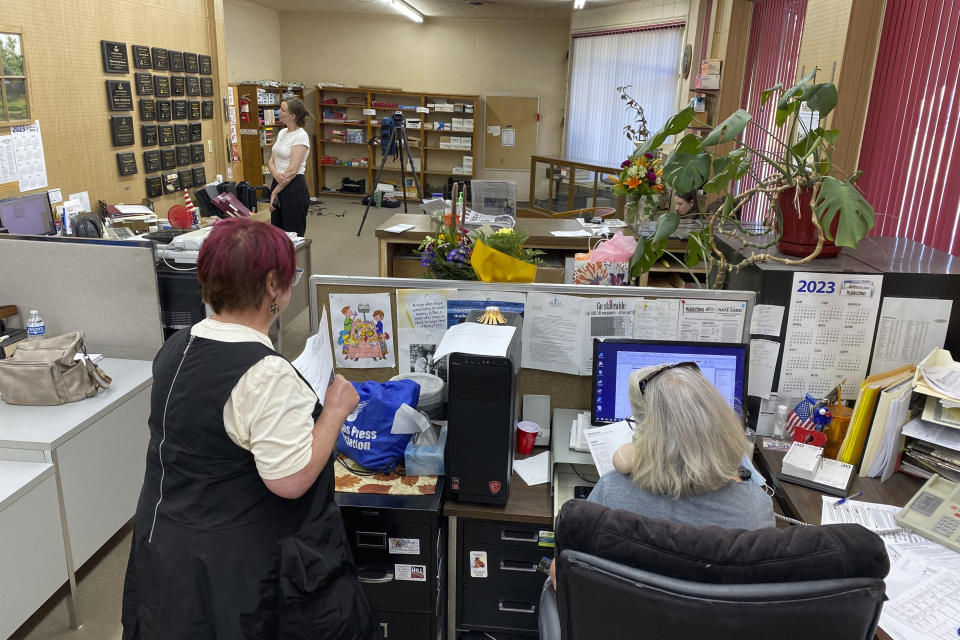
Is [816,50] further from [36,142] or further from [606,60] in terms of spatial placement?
[606,60]

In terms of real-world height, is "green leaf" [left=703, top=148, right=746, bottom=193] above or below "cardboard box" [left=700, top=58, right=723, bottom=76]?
below

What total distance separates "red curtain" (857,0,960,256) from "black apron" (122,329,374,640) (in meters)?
2.73

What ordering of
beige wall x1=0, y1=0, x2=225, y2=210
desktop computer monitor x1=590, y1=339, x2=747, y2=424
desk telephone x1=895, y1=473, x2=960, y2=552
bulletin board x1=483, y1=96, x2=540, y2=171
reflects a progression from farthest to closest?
bulletin board x1=483, y1=96, x2=540, y2=171, beige wall x1=0, y1=0, x2=225, y2=210, desktop computer monitor x1=590, y1=339, x2=747, y2=424, desk telephone x1=895, y1=473, x2=960, y2=552

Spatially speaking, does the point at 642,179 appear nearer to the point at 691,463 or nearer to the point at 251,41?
the point at 691,463

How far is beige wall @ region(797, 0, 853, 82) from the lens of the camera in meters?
3.30

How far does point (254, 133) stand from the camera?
9.43 m

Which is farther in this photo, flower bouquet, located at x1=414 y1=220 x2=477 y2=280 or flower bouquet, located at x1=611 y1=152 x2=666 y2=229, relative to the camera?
flower bouquet, located at x1=611 y1=152 x2=666 y2=229

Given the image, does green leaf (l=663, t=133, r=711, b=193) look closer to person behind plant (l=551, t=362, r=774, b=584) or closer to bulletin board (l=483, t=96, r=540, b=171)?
person behind plant (l=551, t=362, r=774, b=584)

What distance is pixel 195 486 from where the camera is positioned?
1328 mm

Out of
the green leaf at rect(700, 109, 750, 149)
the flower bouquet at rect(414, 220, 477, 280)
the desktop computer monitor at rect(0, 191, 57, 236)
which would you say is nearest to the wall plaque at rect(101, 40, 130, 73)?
the desktop computer monitor at rect(0, 191, 57, 236)

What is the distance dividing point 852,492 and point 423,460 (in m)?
1.19

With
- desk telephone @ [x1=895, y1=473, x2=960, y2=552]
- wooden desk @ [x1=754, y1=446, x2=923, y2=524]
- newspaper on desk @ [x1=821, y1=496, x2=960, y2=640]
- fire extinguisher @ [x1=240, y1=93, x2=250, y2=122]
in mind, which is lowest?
newspaper on desk @ [x1=821, y1=496, x2=960, y2=640]

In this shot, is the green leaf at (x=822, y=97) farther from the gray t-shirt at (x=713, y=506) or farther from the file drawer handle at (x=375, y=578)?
the file drawer handle at (x=375, y=578)

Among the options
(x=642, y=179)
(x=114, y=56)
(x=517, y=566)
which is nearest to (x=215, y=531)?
(x=517, y=566)
